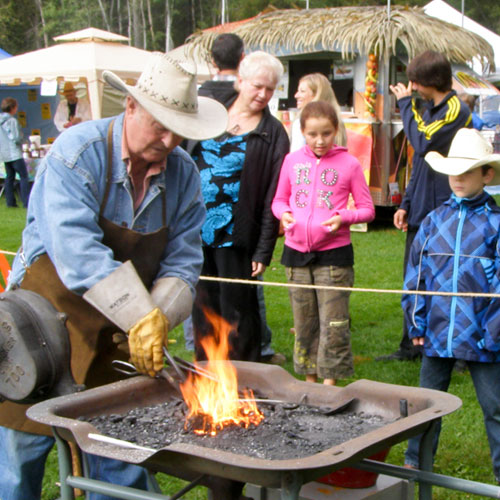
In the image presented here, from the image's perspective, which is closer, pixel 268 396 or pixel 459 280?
pixel 268 396

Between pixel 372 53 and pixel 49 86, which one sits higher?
pixel 372 53

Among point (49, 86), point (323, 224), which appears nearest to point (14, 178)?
point (49, 86)

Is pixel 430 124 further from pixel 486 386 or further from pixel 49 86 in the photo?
pixel 49 86

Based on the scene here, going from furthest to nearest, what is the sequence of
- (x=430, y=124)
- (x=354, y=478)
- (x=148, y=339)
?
(x=430, y=124)
(x=354, y=478)
(x=148, y=339)

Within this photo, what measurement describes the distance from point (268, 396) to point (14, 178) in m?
12.2

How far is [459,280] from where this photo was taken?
353cm

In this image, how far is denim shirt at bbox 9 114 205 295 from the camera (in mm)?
2572

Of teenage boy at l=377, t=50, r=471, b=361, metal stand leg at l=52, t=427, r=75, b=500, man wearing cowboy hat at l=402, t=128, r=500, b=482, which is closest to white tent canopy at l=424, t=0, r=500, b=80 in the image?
teenage boy at l=377, t=50, r=471, b=361

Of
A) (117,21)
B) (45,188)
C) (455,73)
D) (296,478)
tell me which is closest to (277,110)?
(455,73)

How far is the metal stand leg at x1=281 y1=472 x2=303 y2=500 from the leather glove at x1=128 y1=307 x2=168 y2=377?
0.71 m

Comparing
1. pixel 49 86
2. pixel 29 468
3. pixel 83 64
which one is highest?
pixel 83 64

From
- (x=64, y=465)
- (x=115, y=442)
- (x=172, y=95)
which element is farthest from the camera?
(x=172, y=95)

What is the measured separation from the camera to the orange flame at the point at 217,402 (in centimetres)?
252

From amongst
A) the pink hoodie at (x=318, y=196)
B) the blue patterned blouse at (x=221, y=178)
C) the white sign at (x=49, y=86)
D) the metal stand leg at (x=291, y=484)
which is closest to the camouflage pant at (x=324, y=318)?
the pink hoodie at (x=318, y=196)
